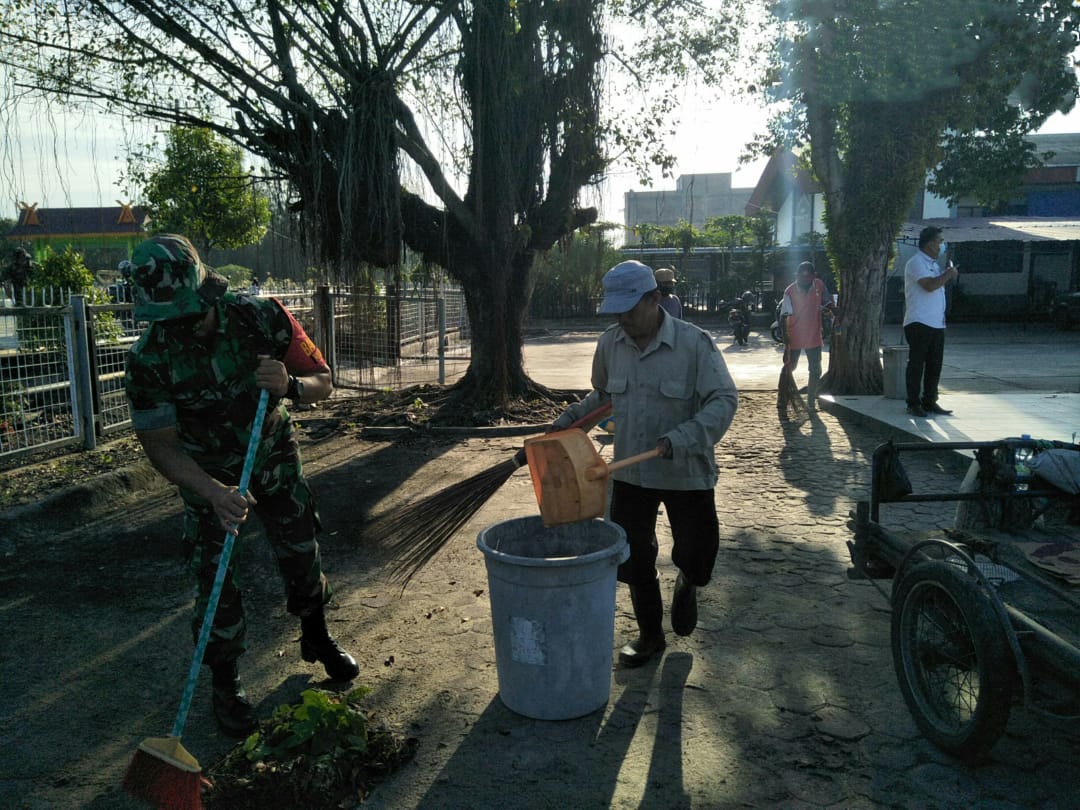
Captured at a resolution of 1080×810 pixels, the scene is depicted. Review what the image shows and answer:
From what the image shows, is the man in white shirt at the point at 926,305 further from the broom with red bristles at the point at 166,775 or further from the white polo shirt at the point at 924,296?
the broom with red bristles at the point at 166,775

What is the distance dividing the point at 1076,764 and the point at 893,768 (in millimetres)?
615

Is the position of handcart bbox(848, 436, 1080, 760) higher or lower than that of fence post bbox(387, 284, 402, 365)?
lower

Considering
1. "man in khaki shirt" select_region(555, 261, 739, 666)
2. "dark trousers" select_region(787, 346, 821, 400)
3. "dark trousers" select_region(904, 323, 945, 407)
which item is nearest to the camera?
"man in khaki shirt" select_region(555, 261, 739, 666)

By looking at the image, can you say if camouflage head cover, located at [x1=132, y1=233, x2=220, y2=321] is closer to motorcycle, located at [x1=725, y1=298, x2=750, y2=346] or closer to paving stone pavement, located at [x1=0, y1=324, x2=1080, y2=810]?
paving stone pavement, located at [x1=0, y1=324, x2=1080, y2=810]

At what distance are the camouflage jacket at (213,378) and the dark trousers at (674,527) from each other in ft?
4.88

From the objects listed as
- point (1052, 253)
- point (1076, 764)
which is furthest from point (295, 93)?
point (1052, 253)

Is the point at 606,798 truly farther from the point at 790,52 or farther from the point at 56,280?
the point at 790,52

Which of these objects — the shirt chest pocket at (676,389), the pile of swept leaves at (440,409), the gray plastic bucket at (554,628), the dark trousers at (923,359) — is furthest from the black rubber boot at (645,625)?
the dark trousers at (923,359)

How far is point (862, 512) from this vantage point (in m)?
3.42

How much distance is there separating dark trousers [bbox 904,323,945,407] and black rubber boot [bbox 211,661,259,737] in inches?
285

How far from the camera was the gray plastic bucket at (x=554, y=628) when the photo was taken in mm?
2850

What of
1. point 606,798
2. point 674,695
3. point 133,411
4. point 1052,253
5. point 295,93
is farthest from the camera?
point 1052,253

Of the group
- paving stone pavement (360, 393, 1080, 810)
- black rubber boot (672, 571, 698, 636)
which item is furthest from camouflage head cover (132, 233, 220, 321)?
black rubber boot (672, 571, 698, 636)

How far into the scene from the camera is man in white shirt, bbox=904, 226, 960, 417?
25.9 feet
